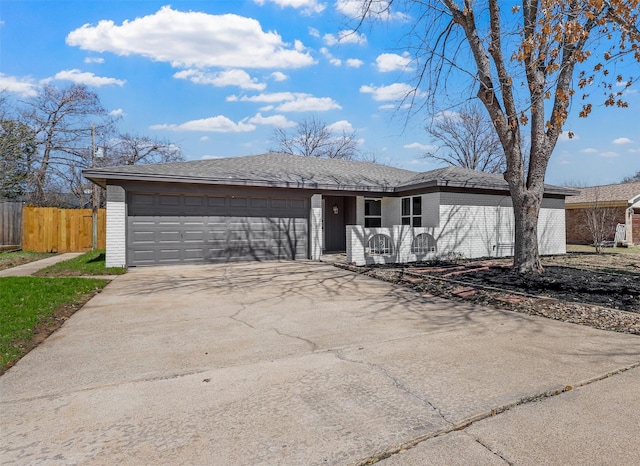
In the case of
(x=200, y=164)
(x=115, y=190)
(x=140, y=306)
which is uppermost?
(x=200, y=164)

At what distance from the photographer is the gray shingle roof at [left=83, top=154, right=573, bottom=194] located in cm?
1051

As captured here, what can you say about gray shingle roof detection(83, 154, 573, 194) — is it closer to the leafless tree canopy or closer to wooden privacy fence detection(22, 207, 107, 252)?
wooden privacy fence detection(22, 207, 107, 252)

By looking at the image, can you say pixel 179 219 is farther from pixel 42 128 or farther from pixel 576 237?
pixel 576 237

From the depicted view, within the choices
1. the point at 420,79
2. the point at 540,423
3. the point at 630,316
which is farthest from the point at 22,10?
the point at 630,316

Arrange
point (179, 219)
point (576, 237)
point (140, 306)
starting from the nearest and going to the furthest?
point (140, 306) → point (179, 219) → point (576, 237)

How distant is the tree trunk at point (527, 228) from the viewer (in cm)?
811

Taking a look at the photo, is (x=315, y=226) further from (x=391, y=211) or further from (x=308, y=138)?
(x=308, y=138)

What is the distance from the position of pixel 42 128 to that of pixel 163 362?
26522 millimetres

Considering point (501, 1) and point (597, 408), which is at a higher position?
point (501, 1)

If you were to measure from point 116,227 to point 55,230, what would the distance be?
7851 millimetres

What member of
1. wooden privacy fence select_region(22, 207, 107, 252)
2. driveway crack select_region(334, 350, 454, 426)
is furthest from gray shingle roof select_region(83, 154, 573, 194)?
driveway crack select_region(334, 350, 454, 426)

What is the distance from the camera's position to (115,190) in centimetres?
1021

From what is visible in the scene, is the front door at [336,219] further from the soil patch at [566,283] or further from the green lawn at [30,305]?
the green lawn at [30,305]

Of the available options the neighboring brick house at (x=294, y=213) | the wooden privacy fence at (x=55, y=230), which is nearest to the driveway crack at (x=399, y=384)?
the neighboring brick house at (x=294, y=213)
